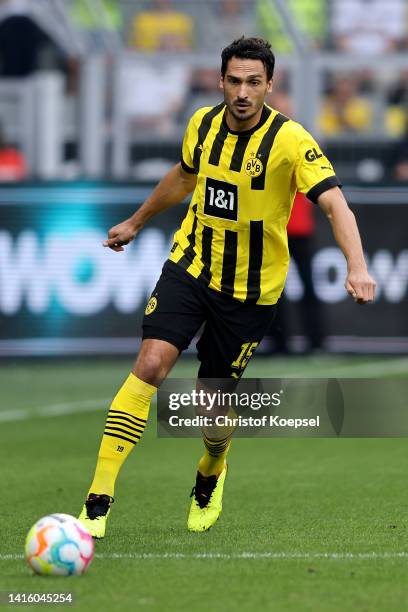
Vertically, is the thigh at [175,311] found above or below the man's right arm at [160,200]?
below

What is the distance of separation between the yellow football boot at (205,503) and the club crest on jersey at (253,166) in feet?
4.79

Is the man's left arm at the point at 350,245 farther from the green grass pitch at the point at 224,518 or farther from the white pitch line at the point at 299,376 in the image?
the white pitch line at the point at 299,376

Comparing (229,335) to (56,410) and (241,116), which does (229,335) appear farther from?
(56,410)

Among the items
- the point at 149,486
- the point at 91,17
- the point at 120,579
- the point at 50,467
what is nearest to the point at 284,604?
the point at 120,579

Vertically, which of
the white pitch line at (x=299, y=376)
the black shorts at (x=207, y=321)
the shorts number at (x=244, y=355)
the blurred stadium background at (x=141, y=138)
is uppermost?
the black shorts at (x=207, y=321)

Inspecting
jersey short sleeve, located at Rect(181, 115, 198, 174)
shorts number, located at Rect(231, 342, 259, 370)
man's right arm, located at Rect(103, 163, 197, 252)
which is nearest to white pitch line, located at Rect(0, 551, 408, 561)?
shorts number, located at Rect(231, 342, 259, 370)

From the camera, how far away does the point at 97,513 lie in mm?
6035

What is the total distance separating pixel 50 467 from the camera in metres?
8.59

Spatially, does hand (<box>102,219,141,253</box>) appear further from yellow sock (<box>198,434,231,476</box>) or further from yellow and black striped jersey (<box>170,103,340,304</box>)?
yellow sock (<box>198,434,231,476</box>)

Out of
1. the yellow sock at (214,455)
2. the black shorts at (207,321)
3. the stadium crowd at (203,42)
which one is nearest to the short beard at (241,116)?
the black shorts at (207,321)

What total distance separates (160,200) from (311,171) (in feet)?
3.03

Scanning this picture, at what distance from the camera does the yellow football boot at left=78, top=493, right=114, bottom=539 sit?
19.7 ft
